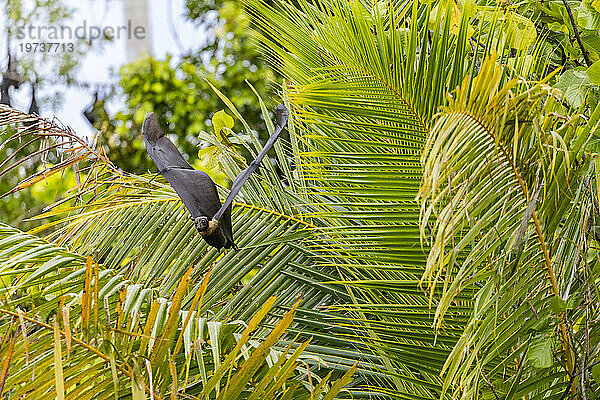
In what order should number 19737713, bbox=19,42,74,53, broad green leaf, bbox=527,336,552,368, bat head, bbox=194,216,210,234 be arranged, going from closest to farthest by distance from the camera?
broad green leaf, bbox=527,336,552,368 < bat head, bbox=194,216,210,234 < number 19737713, bbox=19,42,74,53

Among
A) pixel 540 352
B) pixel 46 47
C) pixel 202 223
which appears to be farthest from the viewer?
pixel 46 47

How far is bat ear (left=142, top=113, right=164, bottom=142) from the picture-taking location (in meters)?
1.04

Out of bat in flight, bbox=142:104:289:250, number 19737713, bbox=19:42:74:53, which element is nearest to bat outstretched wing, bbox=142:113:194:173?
bat in flight, bbox=142:104:289:250

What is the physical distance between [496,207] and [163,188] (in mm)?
788

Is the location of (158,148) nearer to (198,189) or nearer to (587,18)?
(198,189)

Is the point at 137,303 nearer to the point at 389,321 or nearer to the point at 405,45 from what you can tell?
the point at 389,321

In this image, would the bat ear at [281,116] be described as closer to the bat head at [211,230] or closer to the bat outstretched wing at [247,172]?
the bat outstretched wing at [247,172]

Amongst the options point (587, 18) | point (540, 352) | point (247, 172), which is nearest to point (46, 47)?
point (247, 172)

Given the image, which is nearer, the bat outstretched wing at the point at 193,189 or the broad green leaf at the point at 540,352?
the broad green leaf at the point at 540,352

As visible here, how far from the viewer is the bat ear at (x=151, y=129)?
104 cm

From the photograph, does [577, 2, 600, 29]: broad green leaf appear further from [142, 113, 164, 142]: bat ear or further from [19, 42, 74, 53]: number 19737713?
[19, 42, 74, 53]: number 19737713

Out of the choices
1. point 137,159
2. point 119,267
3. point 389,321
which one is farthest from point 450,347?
point 137,159

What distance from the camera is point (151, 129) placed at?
1.04m

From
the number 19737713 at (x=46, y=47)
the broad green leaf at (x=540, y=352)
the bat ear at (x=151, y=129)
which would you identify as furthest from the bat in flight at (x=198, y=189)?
the number 19737713 at (x=46, y=47)
